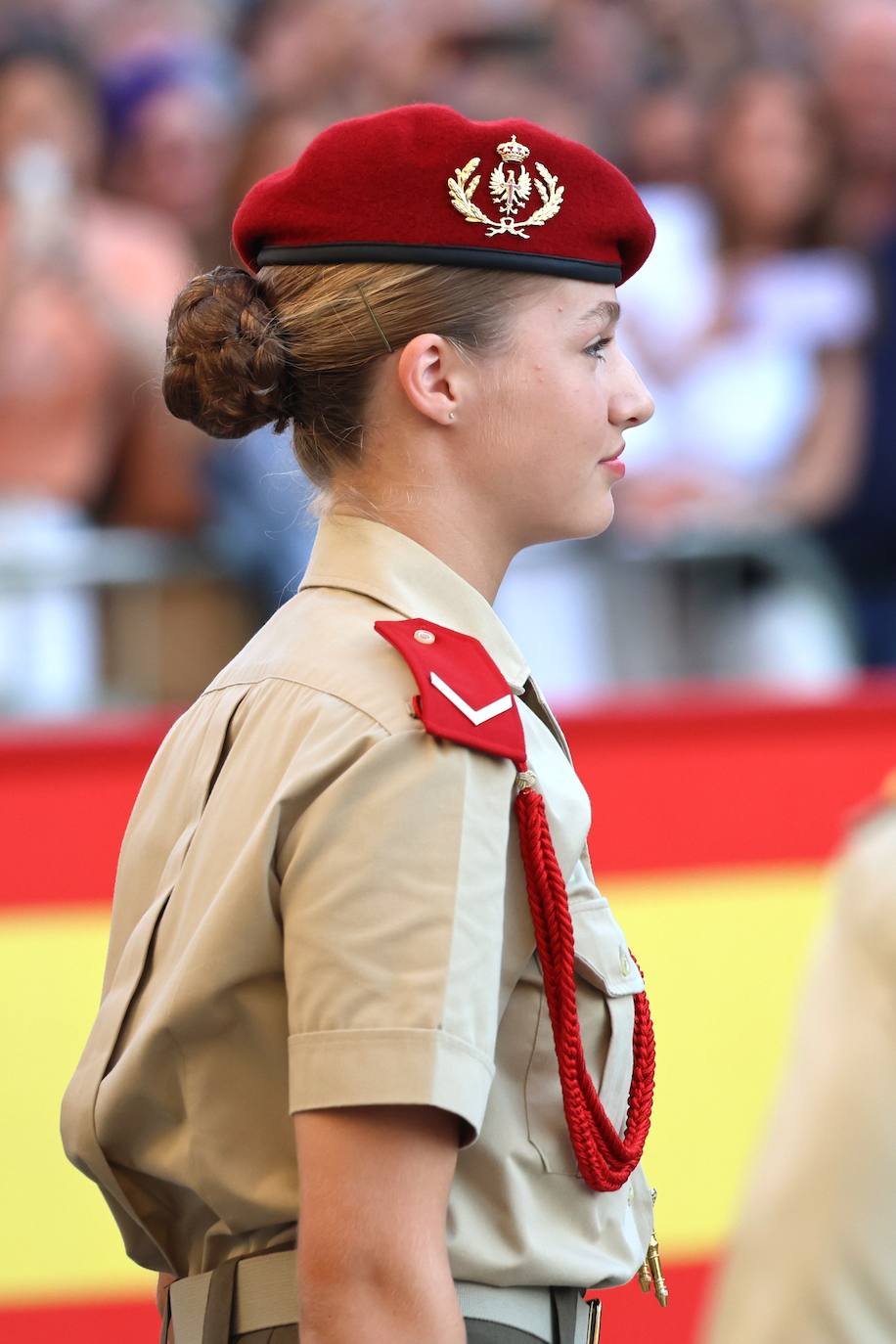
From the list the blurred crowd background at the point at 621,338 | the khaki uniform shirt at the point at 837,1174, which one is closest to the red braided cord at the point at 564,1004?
the khaki uniform shirt at the point at 837,1174

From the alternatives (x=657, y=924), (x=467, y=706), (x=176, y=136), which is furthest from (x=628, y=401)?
(x=176, y=136)

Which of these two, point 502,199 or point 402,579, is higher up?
point 502,199

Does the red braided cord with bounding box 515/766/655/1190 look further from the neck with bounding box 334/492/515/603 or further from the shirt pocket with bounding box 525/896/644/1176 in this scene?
the neck with bounding box 334/492/515/603

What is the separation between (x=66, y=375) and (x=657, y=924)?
1.81 meters

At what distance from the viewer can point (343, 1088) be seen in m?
0.84

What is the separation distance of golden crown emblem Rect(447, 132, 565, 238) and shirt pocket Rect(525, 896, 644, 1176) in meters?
0.38

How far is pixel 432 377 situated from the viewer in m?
1.01

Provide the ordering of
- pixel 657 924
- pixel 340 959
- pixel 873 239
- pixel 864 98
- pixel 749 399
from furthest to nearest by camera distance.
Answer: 1. pixel 864 98
2. pixel 873 239
3. pixel 749 399
4. pixel 657 924
5. pixel 340 959

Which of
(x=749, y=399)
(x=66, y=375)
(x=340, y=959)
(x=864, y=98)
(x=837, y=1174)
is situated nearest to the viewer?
(x=837, y=1174)

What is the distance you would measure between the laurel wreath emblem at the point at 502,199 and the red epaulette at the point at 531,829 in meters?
0.23

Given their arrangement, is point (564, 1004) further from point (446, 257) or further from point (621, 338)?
point (621, 338)

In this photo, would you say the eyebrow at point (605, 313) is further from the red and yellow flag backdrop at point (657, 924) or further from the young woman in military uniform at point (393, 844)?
the red and yellow flag backdrop at point (657, 924)

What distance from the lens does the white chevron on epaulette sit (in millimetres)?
908

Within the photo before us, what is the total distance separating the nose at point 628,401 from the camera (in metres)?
1.04
